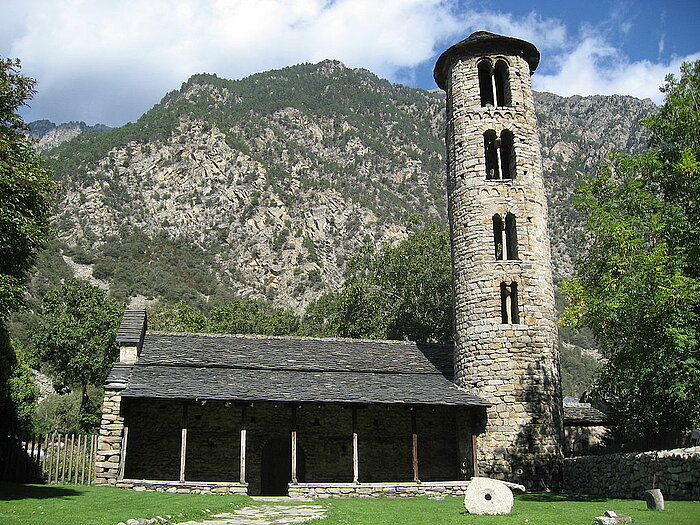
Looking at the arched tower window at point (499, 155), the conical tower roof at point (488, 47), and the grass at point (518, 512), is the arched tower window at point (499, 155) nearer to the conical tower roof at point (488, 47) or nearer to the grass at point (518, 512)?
the conical tower roof at point (488, 47)

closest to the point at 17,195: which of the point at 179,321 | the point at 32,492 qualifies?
the point at 32,492

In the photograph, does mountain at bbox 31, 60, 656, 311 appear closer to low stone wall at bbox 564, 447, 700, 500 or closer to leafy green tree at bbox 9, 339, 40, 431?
leafy green tree at bbox 9, 339, 40, 431

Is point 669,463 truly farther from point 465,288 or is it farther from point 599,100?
point 599,100

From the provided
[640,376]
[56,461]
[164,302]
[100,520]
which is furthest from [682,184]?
[164,302]

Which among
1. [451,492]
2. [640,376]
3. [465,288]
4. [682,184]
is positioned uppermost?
[682,184]

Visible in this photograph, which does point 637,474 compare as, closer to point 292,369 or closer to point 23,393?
point 292,369

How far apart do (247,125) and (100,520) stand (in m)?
107

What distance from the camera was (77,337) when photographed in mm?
39312

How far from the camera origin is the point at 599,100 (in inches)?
5290

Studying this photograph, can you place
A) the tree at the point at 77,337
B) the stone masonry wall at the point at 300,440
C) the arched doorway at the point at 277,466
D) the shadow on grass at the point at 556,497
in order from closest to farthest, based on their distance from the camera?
1. the shadow on grass at the point at 556,497
2. the stone masonry wall at the point at 300,440
3. the arched doorway at the point at 277,466
4. the tree at the point at 77,337

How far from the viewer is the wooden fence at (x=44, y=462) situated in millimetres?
18062

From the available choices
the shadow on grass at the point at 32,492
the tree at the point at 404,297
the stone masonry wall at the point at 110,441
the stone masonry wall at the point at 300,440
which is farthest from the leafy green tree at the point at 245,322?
the shadow on grass at the point at 32,492

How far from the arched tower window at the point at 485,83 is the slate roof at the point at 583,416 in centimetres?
1244

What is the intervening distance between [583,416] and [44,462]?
1904 centimetres
